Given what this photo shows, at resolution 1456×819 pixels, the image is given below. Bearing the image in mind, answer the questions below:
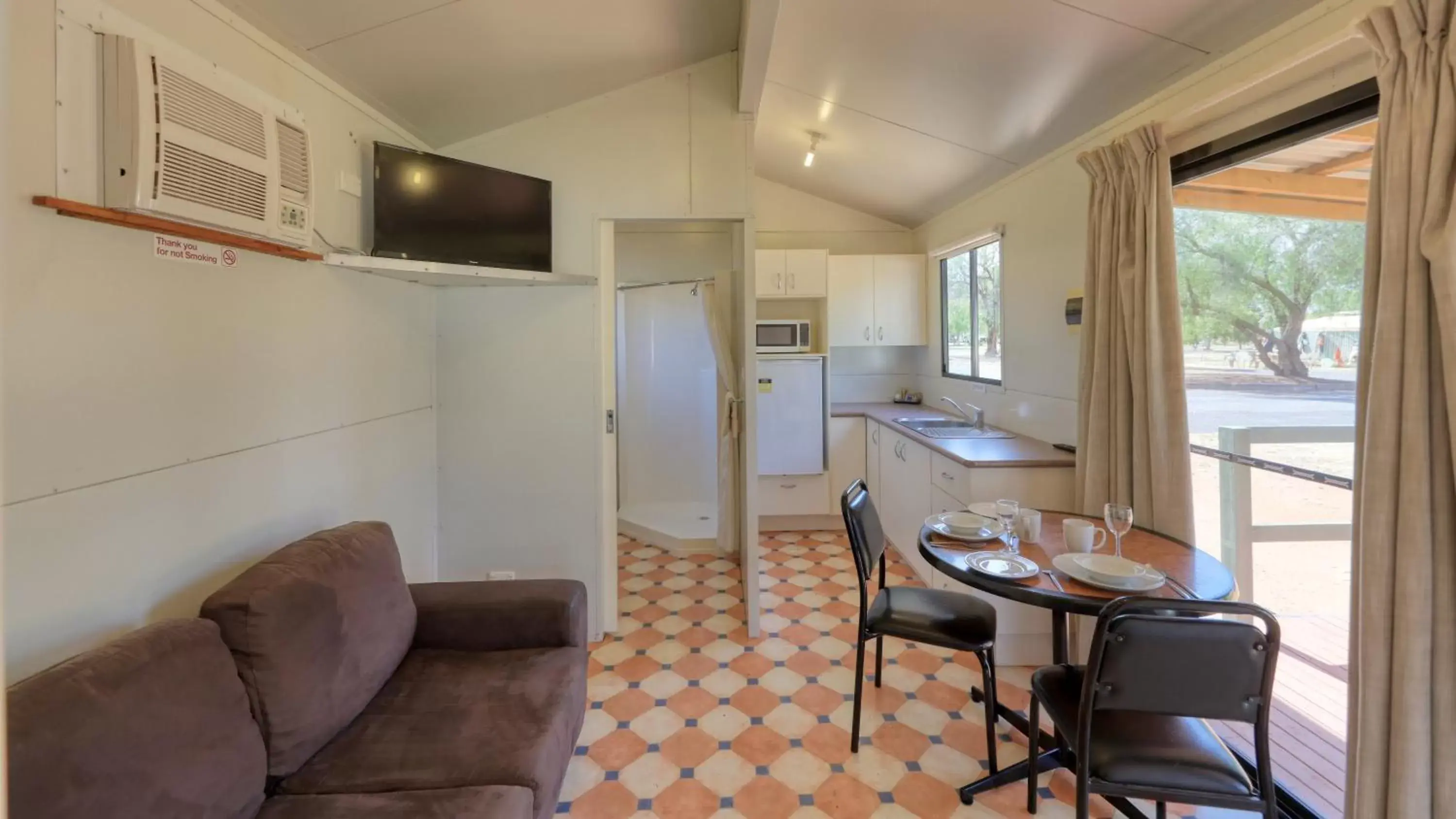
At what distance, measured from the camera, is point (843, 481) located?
4.59m

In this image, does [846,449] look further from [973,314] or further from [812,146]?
[812,146]

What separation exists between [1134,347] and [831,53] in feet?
5.82

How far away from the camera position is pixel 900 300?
15.9 ft

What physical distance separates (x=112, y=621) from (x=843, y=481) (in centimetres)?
386

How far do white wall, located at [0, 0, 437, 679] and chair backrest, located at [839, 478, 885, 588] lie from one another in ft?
5.97

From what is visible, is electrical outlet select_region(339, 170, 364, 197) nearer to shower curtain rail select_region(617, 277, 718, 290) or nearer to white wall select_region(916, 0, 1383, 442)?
shower curtain rail select_region(617, 277, 718, 290)

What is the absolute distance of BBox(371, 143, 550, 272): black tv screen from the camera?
2346mm

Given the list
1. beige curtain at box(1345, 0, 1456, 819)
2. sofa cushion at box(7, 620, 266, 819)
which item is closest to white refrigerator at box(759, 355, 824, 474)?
beige curtain at box(1345, 0, 1456, 819)

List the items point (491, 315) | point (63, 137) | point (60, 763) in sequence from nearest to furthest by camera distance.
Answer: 1. point (60, 763)
2. point (63, 137)
3. point (491, 315)

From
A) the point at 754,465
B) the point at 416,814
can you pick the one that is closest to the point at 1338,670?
the point at 754,465

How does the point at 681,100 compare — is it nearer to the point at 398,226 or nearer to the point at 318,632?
the point at 398,226

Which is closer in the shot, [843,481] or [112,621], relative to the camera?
[112,621]

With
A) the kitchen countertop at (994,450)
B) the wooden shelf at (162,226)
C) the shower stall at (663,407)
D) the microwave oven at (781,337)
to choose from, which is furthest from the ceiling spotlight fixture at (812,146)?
the wooden shelf at (162,226)

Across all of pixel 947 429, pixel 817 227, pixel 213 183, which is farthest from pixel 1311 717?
pixel 817 227
